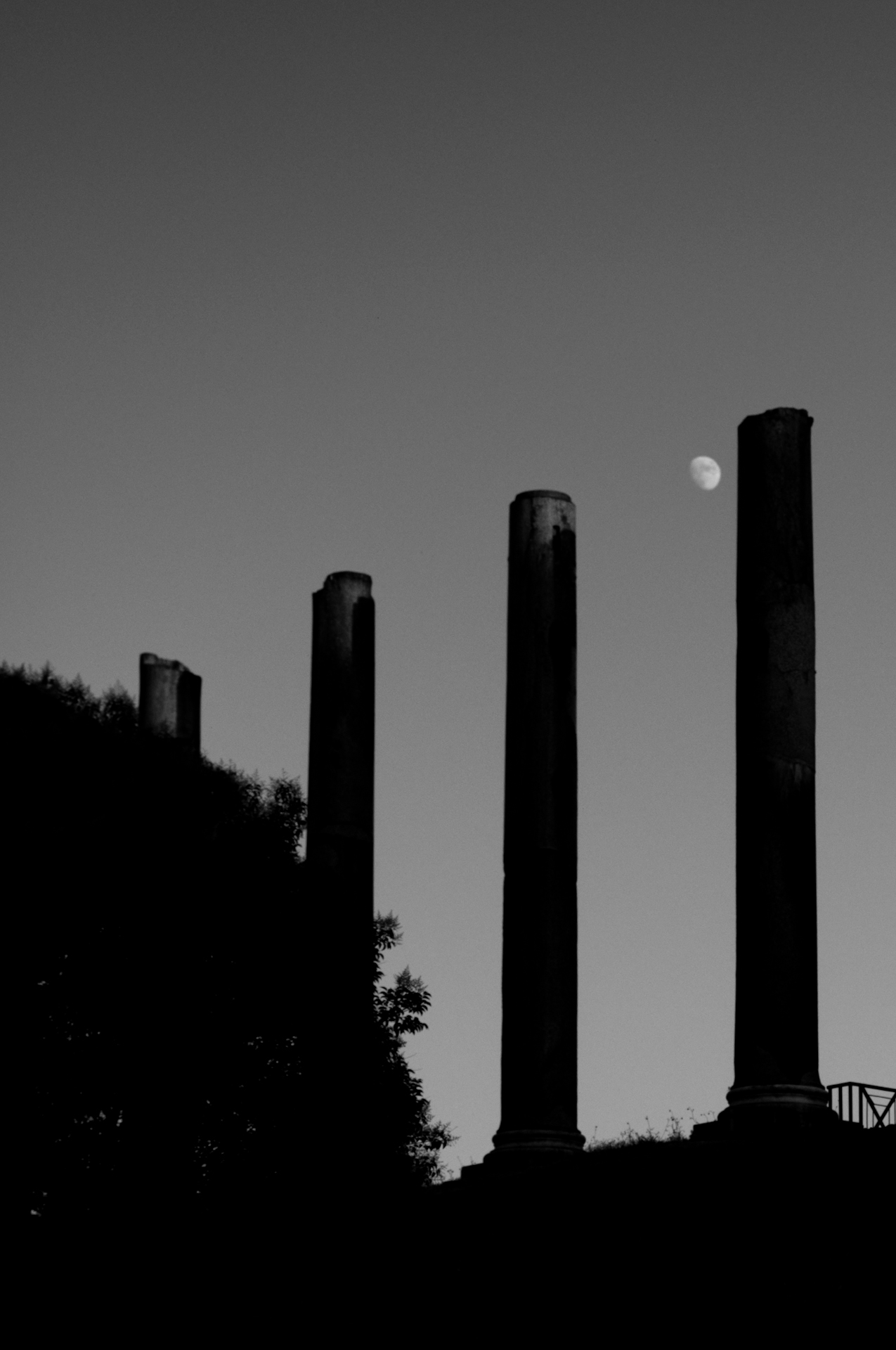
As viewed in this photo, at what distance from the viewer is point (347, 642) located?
156ft

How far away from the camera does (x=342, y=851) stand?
151ft

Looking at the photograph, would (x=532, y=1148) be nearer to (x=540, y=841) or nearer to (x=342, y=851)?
(x=540, y=841)

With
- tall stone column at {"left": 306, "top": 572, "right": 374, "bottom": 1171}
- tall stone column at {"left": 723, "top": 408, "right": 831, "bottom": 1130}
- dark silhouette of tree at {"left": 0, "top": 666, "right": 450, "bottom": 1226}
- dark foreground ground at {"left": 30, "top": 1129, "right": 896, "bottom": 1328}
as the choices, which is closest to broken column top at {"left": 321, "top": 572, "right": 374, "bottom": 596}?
tall stone column at {"left": 306, "top": 572, "right": 374, "bottom": 1171}

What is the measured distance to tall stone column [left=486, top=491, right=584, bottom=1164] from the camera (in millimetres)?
39312

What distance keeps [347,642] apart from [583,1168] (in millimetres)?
17939

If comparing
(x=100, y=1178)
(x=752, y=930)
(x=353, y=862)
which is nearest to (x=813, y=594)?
(x=752, y=930)

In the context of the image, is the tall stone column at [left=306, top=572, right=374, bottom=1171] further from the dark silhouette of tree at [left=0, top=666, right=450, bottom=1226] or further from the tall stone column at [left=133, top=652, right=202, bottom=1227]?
the tall stone column at [left=133, top=652, right=202, bottom=1227]

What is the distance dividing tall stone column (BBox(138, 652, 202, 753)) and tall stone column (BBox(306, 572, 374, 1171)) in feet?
23.8

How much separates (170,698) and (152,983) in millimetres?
13848

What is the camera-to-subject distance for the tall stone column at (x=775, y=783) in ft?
112

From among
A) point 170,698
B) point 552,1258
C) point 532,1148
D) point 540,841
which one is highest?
point 170,698

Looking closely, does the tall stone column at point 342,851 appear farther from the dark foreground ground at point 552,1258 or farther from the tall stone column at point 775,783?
the tall stone column at point 775,783

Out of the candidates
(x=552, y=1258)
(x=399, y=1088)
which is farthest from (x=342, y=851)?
(x=552, y=1258)

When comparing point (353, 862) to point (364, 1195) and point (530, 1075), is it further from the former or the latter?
point (364, 1195)
